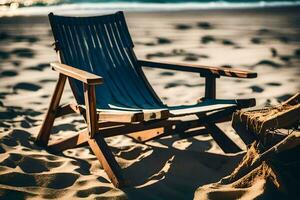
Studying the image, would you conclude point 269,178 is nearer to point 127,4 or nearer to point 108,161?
point 108,161

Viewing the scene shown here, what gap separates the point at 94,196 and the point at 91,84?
2.51 feet

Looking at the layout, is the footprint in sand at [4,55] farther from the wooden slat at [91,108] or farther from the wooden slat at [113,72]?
the wooden slat at [91,108]

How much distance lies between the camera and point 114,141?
13.7 ft

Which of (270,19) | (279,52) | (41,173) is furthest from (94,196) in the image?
(270,19)

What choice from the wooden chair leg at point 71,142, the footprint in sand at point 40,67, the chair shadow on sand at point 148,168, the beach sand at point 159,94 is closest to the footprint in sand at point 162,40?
the beach sand at point 159,94

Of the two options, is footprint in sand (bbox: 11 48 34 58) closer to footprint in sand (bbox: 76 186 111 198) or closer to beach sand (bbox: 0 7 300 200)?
beach sand (bbox: 0 7 300 200)

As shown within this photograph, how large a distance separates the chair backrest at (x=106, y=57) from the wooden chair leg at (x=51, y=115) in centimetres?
11

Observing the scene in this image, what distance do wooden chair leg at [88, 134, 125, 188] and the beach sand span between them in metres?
0.07

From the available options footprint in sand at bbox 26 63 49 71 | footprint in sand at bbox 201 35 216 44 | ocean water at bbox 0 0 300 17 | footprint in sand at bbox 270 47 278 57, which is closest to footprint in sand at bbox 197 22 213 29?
footprint in sand at bbox 201 35 216 44

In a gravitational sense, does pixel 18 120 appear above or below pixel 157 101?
below

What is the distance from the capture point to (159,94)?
582 centimetres

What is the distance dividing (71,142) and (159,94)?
8.12ft

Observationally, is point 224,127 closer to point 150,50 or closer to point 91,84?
point 91,84

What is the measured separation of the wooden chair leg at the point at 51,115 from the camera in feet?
11.8
